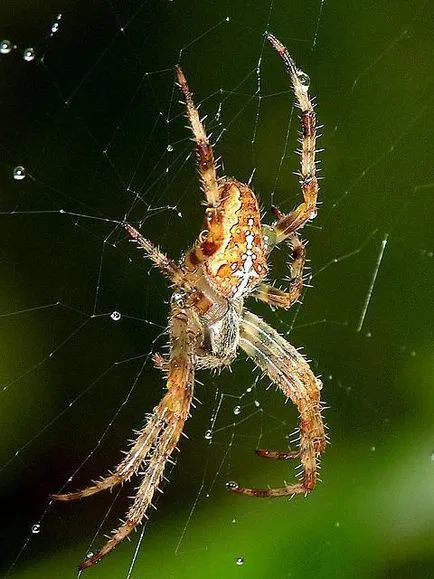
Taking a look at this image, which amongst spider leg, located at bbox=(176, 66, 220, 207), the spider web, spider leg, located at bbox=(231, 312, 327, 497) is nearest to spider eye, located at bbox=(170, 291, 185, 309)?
the spider web

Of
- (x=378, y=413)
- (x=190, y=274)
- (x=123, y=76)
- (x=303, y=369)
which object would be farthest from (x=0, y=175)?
(x=378, y=413)

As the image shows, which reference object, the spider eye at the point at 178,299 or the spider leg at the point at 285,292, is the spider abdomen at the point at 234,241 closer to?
the spider eye at the point at 178,299

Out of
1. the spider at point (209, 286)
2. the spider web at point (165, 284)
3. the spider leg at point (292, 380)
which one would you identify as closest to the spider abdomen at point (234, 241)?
the spider at point (209, 286)

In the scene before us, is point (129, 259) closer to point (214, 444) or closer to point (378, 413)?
point (214, 444)

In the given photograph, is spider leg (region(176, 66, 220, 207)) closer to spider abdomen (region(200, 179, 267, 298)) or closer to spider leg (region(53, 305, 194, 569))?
spider abdomen (region(200, 179, 267, 298))

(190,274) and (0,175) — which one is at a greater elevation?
(0,175)
